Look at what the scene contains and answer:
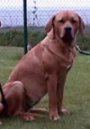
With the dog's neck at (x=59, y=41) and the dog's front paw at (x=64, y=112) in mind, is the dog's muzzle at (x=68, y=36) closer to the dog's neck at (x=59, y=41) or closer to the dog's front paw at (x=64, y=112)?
the dog's neck at (x=59, y=41)

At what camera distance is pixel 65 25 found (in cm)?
566

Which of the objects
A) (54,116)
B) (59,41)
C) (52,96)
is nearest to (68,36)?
(59,41)

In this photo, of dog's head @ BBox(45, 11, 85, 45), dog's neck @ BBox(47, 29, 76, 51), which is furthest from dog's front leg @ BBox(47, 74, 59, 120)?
dog's head @ BBox(45, 11, 85, 45)

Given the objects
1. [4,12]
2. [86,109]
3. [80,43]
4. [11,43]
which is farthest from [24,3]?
[11,43]

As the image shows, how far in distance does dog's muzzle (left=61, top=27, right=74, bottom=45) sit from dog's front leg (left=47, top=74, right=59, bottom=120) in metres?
0.45

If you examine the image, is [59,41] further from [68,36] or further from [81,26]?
[81,26]

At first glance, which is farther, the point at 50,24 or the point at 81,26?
the point at 81,26

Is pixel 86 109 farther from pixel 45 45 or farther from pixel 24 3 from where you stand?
pixel 24 3

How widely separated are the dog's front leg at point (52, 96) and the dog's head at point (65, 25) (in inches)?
Result: 19.3

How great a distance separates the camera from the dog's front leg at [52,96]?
5.78 metres

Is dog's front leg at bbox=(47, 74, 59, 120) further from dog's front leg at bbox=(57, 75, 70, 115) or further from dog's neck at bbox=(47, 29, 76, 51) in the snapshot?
dog's neck at bbox=(47, 29, 76, 51)

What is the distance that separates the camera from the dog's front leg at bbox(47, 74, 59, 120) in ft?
19.0

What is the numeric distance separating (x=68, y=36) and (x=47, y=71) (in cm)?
49

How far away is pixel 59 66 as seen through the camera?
574 centimetres
